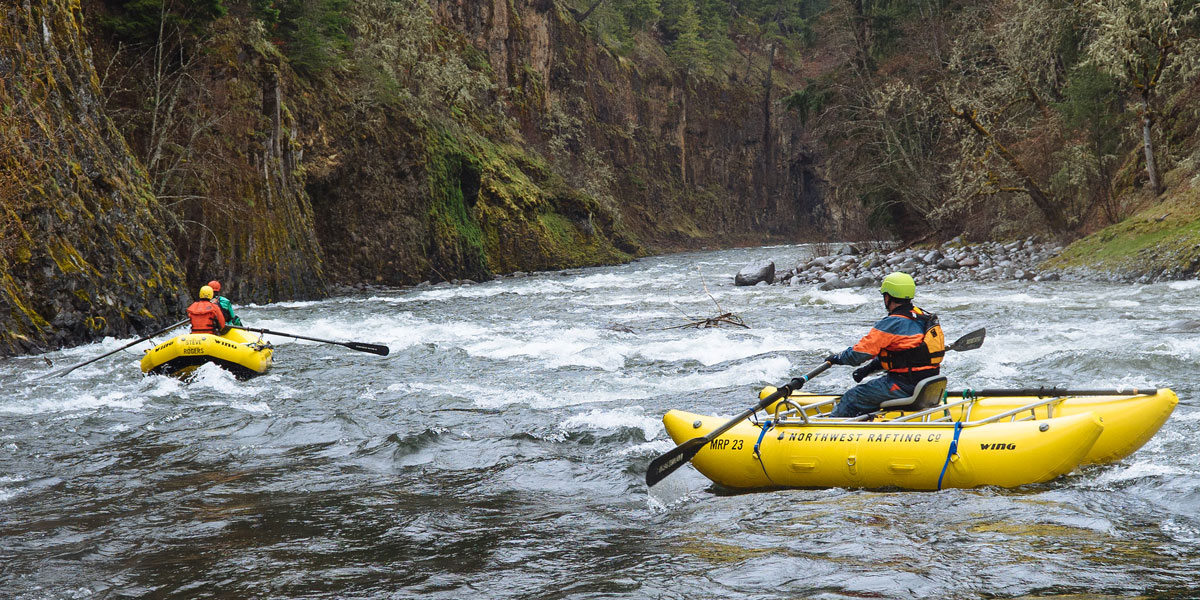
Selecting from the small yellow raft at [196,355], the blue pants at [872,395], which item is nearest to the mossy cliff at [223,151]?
the small yellow raft at [196,355]

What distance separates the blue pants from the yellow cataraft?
140 mm

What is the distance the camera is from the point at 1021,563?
4.09m

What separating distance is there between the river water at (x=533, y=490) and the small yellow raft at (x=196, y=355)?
0.22 metres

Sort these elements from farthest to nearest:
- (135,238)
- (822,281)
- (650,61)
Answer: (650,61)
(822,281)
(135,238)

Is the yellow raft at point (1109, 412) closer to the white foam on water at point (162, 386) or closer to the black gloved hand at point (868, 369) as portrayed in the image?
the black gloved hand at point (868, 369)

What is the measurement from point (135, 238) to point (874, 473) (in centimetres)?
1228

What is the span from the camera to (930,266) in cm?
2094

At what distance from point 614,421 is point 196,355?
5162 mm

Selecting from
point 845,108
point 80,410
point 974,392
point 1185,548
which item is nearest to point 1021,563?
point 1185,548

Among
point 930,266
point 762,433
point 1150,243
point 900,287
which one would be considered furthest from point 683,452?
point 930,266

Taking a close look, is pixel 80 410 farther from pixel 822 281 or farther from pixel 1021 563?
pixel 822 281

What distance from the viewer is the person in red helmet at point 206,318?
11016 mm

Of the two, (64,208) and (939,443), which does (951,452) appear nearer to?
(939,443)

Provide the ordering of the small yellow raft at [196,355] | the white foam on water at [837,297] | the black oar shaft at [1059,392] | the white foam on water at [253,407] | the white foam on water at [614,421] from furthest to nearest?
the white foam on water at [837,297]
the small yellow raft at [196,355]
the white foam on water at [253,407]
the white foam on water at [614,421]
the black oar shaft at [1059,392]
